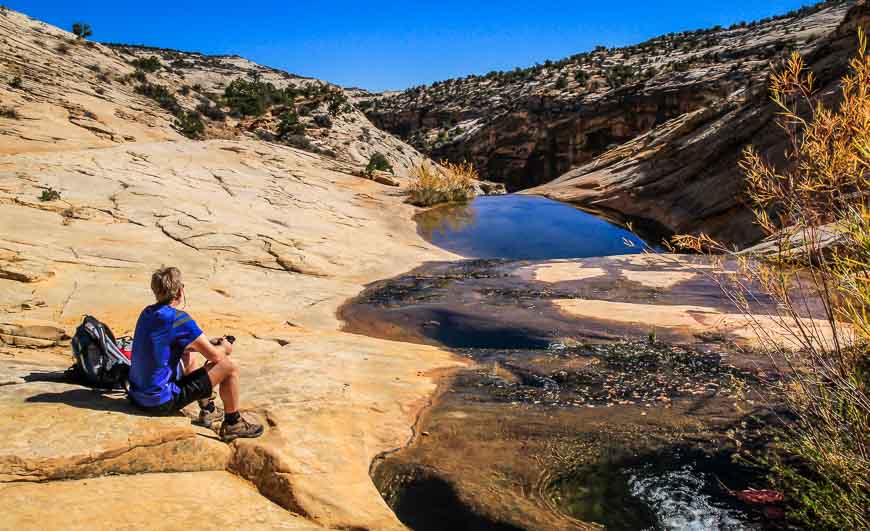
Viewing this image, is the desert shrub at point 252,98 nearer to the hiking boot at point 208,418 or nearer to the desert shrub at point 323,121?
the desert shrub at point 323,121

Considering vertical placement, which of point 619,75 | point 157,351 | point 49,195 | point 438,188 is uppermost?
point 619,75

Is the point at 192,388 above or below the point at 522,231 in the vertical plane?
below

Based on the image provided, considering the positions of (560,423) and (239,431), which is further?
(560,423)

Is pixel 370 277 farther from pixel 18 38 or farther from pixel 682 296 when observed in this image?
pixel 18 38

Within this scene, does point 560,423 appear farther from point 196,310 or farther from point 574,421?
point 196,310

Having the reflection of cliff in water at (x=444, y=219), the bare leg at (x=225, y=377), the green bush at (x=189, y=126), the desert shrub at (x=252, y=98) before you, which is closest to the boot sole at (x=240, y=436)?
the bare leg at (x=225, y=377)

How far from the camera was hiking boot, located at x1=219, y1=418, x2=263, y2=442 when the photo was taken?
12.1ft

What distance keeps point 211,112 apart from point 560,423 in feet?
88.9

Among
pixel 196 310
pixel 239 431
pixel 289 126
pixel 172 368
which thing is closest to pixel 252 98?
pixel 289 126

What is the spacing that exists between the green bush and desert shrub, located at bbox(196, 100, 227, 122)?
2807 millimetres

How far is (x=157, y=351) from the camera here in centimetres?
377

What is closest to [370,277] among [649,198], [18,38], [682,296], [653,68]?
[682,296]

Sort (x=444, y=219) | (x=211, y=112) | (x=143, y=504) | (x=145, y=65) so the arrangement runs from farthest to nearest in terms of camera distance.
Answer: (x=145, y=65), (x=211, y=112), (x=444, y=219), (x=143, y=504)

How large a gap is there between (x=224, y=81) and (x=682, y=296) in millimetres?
38508
